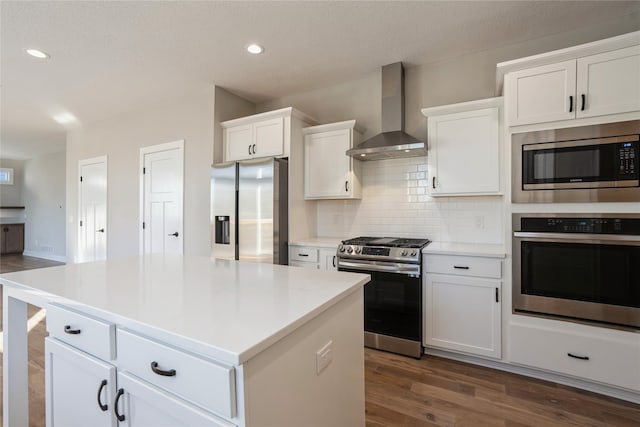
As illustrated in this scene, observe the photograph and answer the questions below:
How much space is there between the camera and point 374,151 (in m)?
2.92

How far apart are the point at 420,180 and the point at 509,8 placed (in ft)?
5.00

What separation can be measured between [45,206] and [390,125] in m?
9.14

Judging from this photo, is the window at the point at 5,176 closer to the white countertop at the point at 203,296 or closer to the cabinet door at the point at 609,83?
the white countertop at the point at 203,296

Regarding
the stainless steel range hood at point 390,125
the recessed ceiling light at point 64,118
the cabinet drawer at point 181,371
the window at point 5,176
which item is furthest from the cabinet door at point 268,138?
the window at point 5,176

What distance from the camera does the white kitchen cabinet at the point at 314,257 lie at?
299 cm

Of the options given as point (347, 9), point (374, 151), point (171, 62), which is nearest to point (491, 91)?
point (374, 151)

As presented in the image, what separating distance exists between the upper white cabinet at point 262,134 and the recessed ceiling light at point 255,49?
59 centimetres

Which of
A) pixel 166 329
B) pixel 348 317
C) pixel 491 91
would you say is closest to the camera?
pixel 166 329

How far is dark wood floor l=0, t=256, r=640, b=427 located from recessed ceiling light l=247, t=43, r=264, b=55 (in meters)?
2.90

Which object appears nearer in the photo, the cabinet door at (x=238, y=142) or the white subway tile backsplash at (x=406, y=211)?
the white subway tile backsplash at (x=406, y=211)

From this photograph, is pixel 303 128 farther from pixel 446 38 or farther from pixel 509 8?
pixel 509 8

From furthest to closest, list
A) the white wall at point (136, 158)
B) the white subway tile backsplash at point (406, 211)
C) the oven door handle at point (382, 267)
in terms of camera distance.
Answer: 1. the white wall at point (136, 158)
2. the white subway tile backsplash at point (406, 211)
3. the oven door handle at point (382, 267)

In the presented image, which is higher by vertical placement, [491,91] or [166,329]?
[491,91]

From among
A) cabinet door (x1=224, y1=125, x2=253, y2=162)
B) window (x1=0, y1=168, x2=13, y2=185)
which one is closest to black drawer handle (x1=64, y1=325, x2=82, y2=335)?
cabinet door (x1=224, y1=125, x2=253, y2=162)
